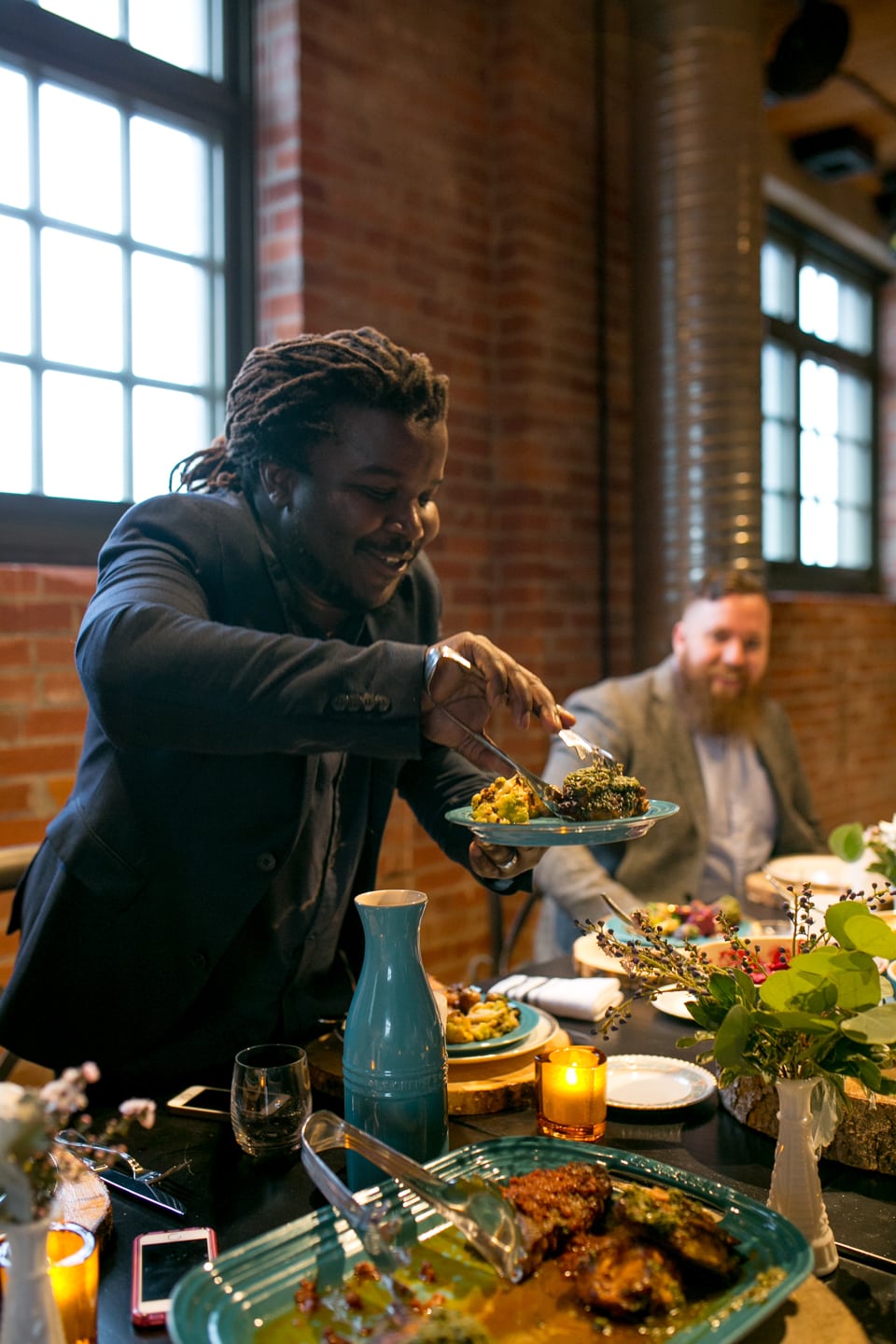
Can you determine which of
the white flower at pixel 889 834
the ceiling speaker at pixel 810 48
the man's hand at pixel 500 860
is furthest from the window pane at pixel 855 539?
the man's hand at pixel 500 860

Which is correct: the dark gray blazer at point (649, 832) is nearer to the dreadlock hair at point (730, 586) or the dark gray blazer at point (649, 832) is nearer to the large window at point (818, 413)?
the dreadlock hair at point (730, 586)

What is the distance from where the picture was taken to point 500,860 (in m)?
1.52

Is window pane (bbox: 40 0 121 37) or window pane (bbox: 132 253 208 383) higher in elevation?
window pane (bbox: 40 0 121 37)

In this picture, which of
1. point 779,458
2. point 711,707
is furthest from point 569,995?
point 779,458

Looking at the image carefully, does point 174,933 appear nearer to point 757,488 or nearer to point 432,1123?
point 432,1123

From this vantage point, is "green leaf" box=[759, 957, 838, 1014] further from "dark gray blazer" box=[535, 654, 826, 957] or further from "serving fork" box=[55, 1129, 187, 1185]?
"dark gray blazer" box=[535, 654, 826, 957]

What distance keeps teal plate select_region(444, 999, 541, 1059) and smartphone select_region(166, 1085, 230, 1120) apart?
0.26 meters

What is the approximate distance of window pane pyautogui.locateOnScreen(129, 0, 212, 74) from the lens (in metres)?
Result: 3.05

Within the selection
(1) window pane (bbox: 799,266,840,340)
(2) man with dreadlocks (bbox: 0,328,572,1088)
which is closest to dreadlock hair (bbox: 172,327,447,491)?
(2) man with dreadlocks (bbox: 0,328,572,1088)

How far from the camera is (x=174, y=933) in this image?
148 centimetres

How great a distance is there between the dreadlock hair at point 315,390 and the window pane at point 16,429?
1276 mm

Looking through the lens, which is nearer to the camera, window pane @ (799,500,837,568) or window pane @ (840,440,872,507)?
window pane @ (799,500,837,568)

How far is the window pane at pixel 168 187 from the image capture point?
10.0 ft

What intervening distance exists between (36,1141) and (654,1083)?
855 millimetres
